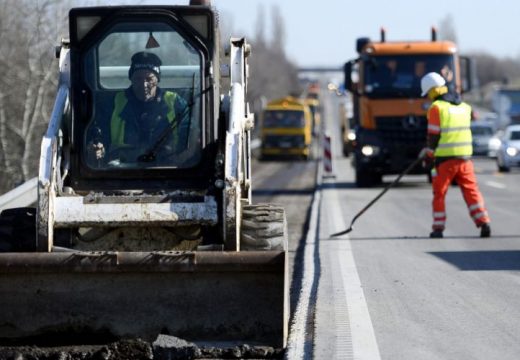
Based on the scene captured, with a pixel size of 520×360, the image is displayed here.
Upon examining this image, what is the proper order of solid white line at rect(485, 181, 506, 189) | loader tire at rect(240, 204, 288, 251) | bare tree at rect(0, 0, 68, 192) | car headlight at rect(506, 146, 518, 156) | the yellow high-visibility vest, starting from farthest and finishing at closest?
car headlight at rect(506, 146, 518, 156) → solid white line at rect(485, 181, 506, 189) → bare tree at rect(0, 0, 68, 192) → the yellow high-visibility vest → loader tire at rect(240, 204, 288, 251)

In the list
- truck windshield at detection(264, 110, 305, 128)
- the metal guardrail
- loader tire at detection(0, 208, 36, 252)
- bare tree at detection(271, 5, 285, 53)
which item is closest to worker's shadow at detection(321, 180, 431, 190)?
the metal guardrail

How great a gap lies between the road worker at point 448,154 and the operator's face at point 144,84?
651 cm

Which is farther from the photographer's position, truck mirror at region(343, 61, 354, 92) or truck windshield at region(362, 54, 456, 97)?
truck windshield at region(362, 54, 456, 97)

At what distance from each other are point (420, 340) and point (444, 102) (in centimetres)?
781

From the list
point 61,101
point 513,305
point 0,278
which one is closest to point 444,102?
point 513,305

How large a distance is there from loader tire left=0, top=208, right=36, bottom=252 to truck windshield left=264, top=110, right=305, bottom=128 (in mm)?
43759

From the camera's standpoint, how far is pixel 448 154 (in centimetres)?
1572

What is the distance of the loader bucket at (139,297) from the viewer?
8750mm

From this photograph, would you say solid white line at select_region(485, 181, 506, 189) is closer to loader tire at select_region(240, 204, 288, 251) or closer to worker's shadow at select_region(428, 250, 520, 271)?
worker's shadow at select_region(428, 250, 520, 271)

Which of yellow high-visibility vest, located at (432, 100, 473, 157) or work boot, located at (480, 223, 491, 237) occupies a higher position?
yellow high-visibility vest, located at (432, 100, 473, 157)

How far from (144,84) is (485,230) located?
7.26 m

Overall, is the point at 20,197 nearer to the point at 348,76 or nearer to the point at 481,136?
the point at 348,76

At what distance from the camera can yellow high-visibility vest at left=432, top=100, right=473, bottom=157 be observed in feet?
51.6

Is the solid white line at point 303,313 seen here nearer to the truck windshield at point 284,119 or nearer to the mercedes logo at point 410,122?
the mercedes logo at point 410,122
